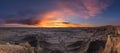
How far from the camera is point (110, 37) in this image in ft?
73.9

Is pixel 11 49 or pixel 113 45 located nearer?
pixel 11 49

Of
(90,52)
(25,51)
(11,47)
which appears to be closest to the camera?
(11,47)

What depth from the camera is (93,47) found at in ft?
99.4

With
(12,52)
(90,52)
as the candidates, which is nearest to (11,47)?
(12,52)

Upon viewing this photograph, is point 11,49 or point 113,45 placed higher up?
point 11,49

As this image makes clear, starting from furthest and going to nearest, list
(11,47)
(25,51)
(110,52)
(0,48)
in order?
1. (110,52)
2. (25,51)
3. (11,47)
4. (0,48)

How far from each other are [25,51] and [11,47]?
1.36 meters

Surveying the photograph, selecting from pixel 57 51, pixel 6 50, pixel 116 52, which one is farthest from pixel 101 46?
pixel 6 50

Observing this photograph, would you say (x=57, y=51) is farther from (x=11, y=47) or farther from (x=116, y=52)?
(x=11, y=47)

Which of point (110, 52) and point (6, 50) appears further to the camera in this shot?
point (110, 52)

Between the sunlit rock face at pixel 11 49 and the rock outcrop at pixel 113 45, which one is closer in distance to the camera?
the sunlit rock face at pixel 11 49

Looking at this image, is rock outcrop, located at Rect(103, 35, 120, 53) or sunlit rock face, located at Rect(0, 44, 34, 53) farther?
rock outcrop, located at Rect(103, 35, 120, 53)

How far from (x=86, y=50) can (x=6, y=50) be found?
59.1ft

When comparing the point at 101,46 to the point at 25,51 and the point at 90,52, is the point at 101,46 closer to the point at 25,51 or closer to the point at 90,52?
the point at 90,52
